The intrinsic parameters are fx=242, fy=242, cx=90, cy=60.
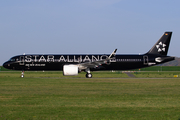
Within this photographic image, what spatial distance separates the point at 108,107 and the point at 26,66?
31747 millimetres

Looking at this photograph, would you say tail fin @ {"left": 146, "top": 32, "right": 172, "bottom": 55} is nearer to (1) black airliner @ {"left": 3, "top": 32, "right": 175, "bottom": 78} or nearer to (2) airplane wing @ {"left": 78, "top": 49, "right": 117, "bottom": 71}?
(1) black airliner @ {"left": 3, "top": 32, "right": 175, "bottom": 78}

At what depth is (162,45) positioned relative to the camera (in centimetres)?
4400

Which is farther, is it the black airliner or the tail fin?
the tail fin

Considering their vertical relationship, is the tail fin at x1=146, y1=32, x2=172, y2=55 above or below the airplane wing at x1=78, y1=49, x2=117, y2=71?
above

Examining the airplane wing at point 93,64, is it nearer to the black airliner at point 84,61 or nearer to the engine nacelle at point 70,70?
the black airliner at point 84,61

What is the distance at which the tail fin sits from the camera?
44.0 meters

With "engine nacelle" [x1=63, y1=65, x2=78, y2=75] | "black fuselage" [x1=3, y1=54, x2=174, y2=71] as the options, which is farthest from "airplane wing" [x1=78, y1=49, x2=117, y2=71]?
"engine nacelle" [x1=63, y1=65, x2=78, y2=75]

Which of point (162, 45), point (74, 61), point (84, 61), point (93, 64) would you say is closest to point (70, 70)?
point (74, 61)

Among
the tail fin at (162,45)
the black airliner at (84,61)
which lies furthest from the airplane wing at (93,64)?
the tail fin at (162,45)

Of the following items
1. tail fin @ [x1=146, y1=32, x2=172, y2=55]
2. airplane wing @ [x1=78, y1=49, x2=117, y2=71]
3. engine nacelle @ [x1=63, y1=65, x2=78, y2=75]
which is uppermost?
tail fin @ [x1=146, y1=32, x2=172, y2=55]

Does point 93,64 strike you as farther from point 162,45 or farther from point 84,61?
point 162,45

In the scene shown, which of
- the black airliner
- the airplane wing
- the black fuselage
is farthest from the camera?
the black fuselage

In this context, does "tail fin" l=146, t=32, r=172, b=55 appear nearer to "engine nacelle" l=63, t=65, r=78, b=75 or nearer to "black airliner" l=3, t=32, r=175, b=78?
"black airliner" l=3, t=32, r=175, b=78

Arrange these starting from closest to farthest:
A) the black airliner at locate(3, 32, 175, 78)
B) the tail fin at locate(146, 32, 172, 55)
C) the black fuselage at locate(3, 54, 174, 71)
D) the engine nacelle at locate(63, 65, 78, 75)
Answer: the engine nacelle at locate(63, 65, 78, 75) → the black airliner at locate(3, 32, 175, 78) → the black fuselage at locate(3, 54, 174, 71) → the tail fin at locate(146, 32, 172, 55)
